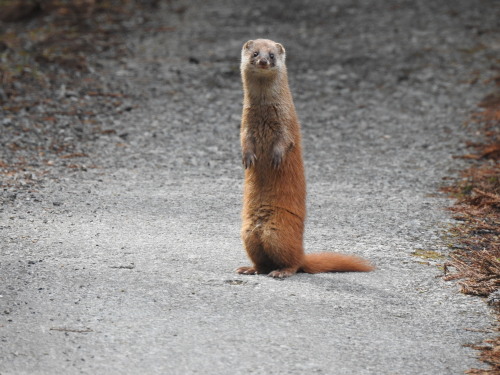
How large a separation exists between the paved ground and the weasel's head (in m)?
1.48

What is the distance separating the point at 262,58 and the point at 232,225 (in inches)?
70.2

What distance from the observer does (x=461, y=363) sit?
166 inches

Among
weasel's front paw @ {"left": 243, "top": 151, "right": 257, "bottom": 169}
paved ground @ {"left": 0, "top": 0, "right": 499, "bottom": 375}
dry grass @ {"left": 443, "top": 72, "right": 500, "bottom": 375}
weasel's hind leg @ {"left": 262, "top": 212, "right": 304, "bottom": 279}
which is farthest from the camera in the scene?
weasel's front paw @ {"left": 243, "top": 151, "right": 257, "bottom": 169}

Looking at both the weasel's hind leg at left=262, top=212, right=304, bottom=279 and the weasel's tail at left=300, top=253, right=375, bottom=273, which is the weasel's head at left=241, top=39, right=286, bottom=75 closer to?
the weasel's hind leg at left=262, top=212, right=304, bottom=279

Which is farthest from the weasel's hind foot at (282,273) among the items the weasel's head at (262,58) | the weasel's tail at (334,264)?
the weasel's head at (262,58)

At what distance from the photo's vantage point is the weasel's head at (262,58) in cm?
577

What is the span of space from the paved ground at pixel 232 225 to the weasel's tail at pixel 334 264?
16 centimetres

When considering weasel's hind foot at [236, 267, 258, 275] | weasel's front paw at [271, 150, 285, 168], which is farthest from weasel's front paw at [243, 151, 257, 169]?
weasel's hind foot at [236, 267, 258, 275]

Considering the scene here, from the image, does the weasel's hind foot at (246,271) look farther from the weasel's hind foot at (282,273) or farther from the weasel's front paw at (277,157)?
the weasel's front paw at (277,157)

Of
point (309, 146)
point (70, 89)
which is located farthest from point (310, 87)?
point (70, 89)

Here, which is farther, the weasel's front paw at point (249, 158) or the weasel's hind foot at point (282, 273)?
the weasel's front paw at point (249, 158)

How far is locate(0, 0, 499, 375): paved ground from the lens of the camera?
426cm

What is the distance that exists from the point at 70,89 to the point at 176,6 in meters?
5.95

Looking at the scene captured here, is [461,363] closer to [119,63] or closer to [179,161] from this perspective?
[179,161]
